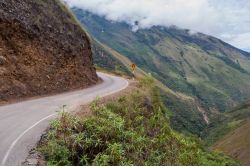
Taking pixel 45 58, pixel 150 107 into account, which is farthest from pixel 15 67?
pixel 150 107

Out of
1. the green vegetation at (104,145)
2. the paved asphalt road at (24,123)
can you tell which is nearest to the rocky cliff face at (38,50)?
the paved asphalt road at (24,123)

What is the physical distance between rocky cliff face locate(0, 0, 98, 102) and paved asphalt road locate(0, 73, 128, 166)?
197cm

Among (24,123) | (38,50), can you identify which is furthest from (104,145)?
(38,50)

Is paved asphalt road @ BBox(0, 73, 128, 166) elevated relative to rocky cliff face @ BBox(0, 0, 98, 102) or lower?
lower

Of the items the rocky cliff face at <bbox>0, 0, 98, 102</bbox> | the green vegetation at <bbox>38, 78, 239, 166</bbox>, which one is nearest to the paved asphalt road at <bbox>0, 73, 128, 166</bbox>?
the green vegetation at <bbox>38, 78, 239, 166</bbox>

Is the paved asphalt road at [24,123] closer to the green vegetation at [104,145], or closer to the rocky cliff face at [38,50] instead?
the green vegetation at [104,145]

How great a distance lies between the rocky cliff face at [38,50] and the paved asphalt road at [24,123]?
77.6 inches

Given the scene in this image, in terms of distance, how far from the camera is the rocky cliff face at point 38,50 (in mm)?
31528

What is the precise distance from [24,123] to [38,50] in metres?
13.9

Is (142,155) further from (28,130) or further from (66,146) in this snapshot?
(28,130)

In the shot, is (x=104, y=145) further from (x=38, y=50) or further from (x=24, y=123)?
(x=38, y=50)

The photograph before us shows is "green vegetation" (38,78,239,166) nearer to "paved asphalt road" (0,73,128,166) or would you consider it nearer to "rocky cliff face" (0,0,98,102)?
"paved asphalt road" (0,73,128,166)

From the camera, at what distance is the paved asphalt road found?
17.2 m

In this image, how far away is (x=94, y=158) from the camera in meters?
17.9
